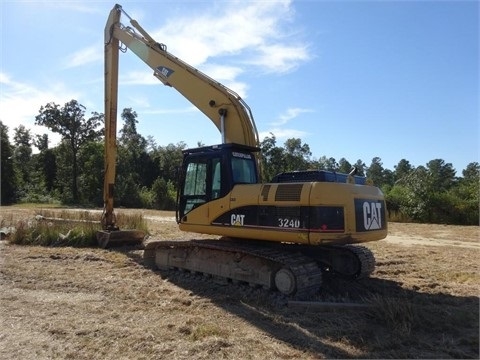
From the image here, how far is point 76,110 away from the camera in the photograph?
49.2 m

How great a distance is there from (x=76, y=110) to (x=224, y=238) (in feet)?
146

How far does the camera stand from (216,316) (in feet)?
20.5

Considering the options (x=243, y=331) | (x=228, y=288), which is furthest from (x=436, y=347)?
Answer: (x=228, y=288)

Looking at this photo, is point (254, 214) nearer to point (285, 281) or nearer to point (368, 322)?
point (285, 281)

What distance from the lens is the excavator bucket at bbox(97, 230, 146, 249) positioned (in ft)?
39.8

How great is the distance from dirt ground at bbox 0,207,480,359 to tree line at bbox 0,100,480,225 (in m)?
11.6

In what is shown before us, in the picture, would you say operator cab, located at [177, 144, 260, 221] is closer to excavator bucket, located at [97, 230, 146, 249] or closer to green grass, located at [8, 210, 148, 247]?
excavator bucket, located at [97, 230, 146, 249]

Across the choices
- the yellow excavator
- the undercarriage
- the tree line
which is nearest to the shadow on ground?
the undercarriage

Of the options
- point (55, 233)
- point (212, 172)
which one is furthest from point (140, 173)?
point (212, 172)

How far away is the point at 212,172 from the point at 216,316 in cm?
314

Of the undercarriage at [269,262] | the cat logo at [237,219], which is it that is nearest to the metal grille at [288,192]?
the cat logo at [237,219]

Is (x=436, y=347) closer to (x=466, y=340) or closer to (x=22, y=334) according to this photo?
(x=466, y=340)

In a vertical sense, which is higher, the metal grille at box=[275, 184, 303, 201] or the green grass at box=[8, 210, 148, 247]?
the metal grille at box=[275, 184, 303, 201]

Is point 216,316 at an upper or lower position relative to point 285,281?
lower
